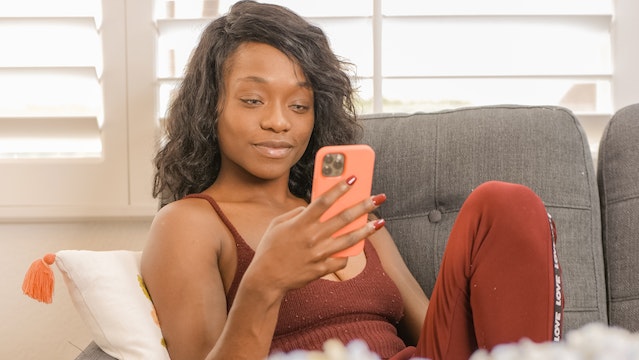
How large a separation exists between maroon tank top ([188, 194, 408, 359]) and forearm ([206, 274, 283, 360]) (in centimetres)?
18

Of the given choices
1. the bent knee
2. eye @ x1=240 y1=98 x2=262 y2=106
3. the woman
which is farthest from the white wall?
eye @ x1=240 y1=98 x2=262 y2=106

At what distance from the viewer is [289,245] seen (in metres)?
0.92

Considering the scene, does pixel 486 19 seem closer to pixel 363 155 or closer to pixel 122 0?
pixel 122 0

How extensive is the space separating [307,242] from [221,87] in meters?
0.47

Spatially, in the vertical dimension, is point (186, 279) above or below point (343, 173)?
below

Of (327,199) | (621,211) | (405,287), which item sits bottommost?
(405,287)

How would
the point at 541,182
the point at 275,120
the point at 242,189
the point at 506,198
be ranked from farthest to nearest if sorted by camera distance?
1. the point at 541,182
2. the point at 242,189
3. the point at 275,120
4. the point at 506,198

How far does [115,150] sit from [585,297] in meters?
1.09

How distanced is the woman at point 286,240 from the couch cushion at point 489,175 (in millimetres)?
136

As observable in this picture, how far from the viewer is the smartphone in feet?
3.03

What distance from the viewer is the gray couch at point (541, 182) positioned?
1.52 meters

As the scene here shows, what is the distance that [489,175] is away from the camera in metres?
1.55

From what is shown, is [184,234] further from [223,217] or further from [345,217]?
[345,217]

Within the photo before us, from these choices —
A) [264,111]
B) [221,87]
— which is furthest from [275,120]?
[221,87]
